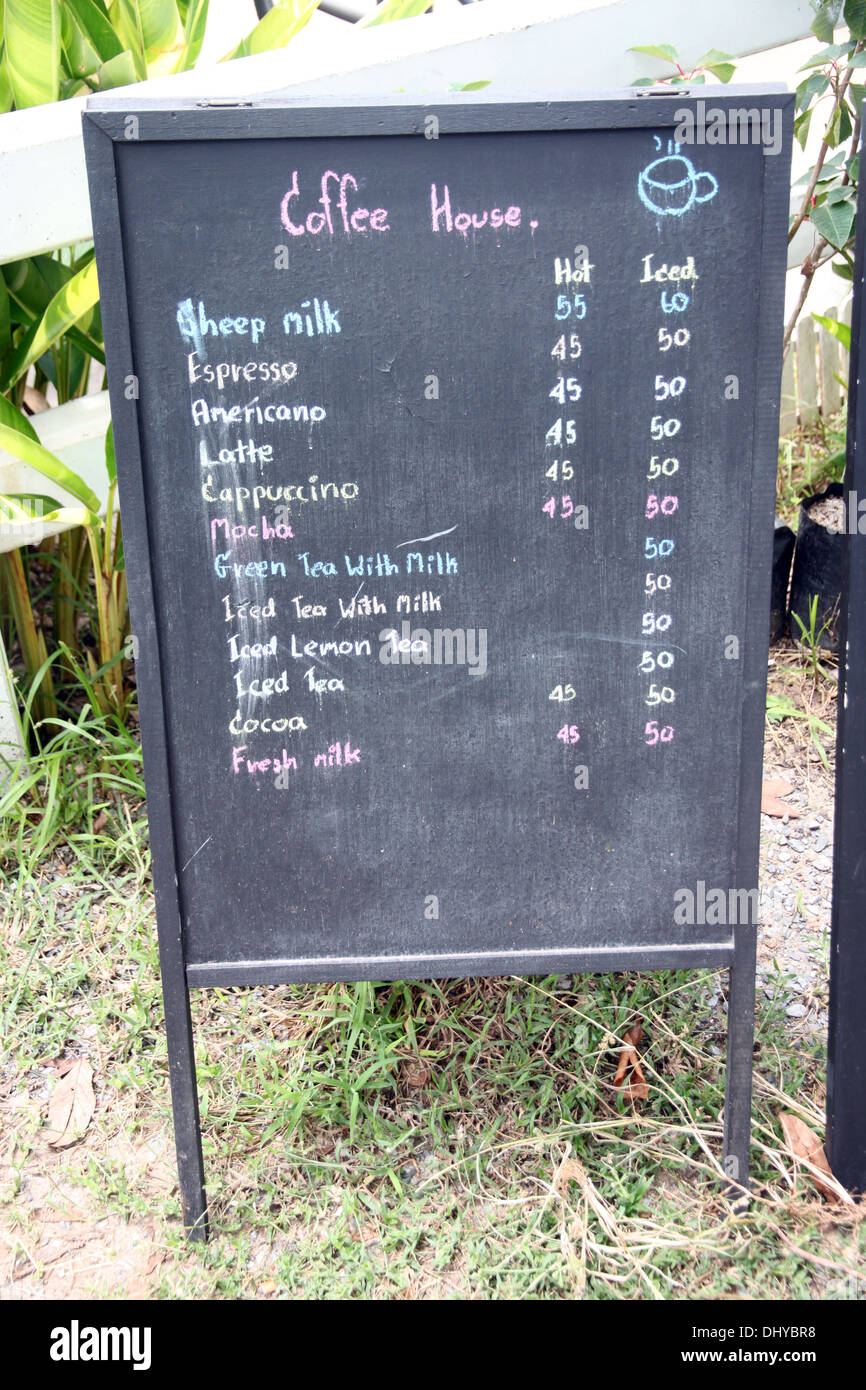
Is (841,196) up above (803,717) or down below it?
above

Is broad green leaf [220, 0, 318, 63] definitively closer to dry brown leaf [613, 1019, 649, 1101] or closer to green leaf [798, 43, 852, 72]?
green leaf [798, 43, 852, 72]

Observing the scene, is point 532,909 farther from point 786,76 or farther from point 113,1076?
point 786,76

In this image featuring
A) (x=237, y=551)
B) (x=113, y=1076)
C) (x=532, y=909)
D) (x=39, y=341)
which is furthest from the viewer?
(x=39, y=341)

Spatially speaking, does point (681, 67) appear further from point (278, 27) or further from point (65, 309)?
point (65, 309)

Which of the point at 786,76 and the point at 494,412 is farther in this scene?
the point at 786,76

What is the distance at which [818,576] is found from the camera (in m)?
3.86

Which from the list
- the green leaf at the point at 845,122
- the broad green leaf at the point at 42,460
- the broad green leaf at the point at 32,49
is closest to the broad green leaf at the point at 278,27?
the broad green leaf at the point at 32,49

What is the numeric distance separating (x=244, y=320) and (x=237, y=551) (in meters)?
0.37

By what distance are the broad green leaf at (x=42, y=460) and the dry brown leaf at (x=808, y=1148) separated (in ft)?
7.12

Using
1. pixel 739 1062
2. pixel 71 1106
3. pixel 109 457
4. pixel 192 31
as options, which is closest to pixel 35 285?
pixel 109 457

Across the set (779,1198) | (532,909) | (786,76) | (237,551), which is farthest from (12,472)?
(786,76)

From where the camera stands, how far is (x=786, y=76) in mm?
5543

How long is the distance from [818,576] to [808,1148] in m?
2.03

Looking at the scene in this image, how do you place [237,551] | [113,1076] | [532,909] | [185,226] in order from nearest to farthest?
1. [185,226]
2. [237,551]
3. [532,909]
4. [113,1076]
